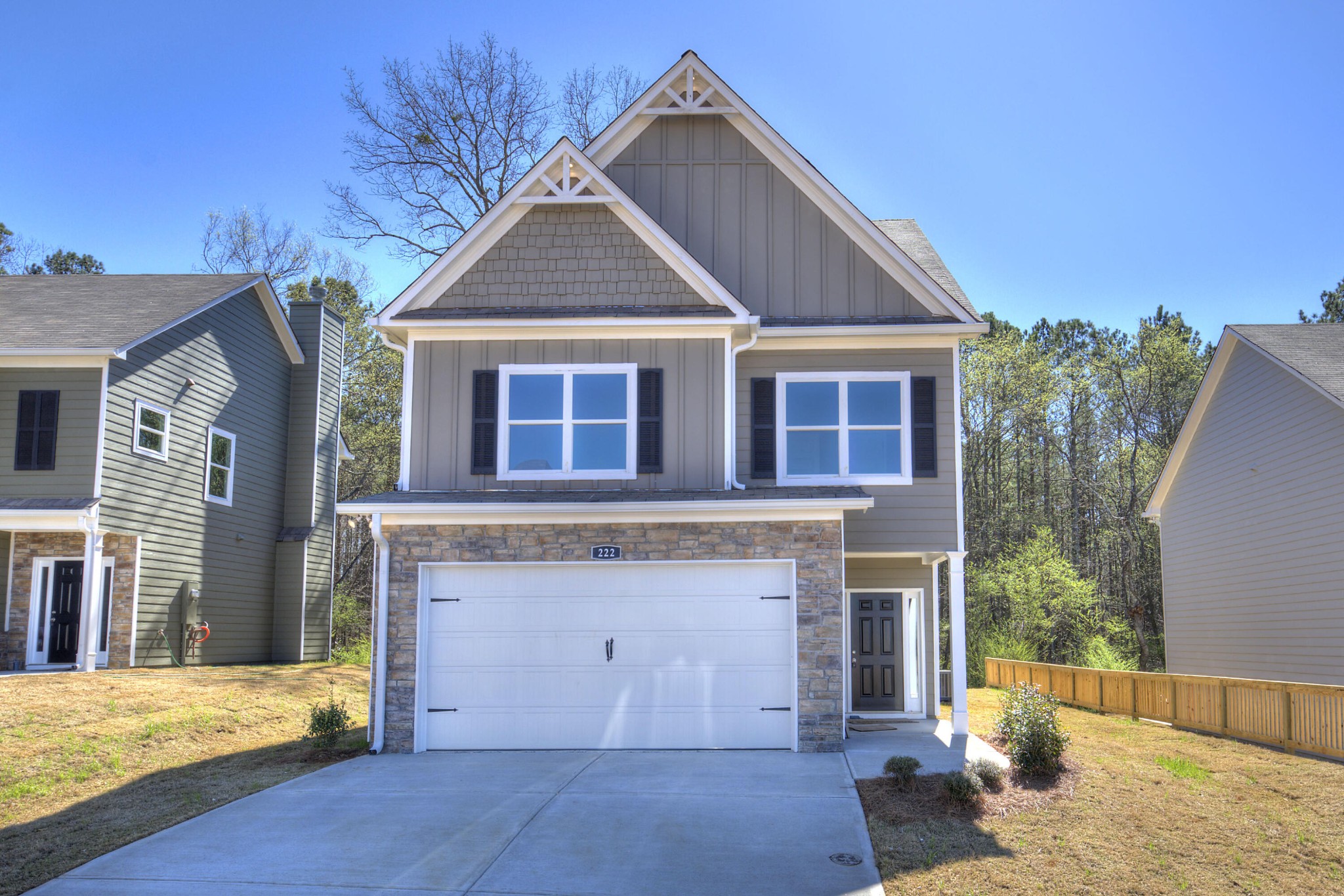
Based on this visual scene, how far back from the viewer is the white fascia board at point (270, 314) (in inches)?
802

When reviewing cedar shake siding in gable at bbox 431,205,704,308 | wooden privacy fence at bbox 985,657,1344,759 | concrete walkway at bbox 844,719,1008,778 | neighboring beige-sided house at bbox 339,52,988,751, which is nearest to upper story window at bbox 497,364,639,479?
neighboring beige-sided house at bbox 339,52,988,751

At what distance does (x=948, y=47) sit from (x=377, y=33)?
14.4m

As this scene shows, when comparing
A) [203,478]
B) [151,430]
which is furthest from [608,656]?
[203,478]

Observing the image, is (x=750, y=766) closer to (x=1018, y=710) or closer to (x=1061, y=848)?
(x=1018, y=710)

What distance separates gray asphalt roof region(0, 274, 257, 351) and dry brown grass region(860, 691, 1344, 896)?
15.4 m

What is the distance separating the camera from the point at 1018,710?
10891mm

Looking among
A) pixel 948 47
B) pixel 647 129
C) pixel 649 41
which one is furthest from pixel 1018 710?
pixel 649 41

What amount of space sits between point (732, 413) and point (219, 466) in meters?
12.4

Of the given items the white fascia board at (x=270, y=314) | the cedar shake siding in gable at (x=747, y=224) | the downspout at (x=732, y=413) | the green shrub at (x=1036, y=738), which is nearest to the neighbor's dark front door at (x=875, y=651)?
the downspout at (x=732, y=413)

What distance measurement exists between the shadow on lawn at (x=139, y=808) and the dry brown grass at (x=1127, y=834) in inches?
240

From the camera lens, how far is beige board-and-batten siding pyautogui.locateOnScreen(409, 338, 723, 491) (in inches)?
553

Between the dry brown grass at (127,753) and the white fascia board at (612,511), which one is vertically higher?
the white fascia board at (612,511)

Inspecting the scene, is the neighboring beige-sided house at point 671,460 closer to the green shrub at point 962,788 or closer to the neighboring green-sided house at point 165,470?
the green shrub at point 962,788

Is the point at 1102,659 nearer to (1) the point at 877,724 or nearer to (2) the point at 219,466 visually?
(1) the point at 877,724
